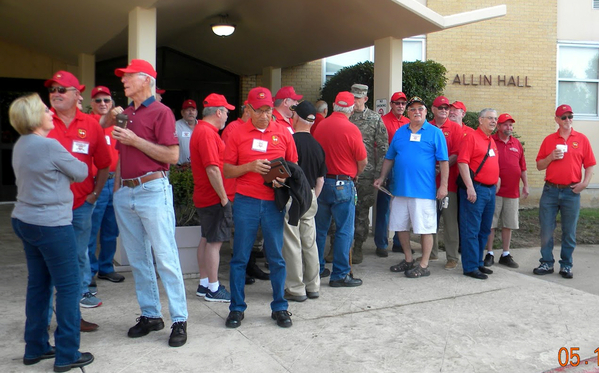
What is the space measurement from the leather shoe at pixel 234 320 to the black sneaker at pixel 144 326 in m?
0.55

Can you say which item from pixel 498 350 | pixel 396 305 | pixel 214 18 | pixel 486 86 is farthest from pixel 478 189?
pixel 486 86

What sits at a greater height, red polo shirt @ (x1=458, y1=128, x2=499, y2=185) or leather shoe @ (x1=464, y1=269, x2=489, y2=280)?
red polo shirt @ (x1=458, y1=128, x2=499, y2=185)

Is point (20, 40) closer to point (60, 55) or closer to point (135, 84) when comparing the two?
point (60, 55)

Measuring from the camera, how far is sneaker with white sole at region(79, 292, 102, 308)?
17.6ft

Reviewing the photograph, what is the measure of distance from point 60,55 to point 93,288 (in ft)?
24.9

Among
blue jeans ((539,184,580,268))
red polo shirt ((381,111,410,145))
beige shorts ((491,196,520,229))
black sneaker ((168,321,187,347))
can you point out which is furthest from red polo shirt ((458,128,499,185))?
black sneaker ((168,321,187,347))

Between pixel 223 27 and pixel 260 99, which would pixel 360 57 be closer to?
pixel 223 27

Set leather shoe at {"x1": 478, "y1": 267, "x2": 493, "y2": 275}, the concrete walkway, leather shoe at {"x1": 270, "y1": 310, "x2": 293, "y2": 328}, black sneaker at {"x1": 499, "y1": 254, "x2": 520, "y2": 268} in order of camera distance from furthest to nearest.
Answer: black sneaker at {"x1": 499, "y1": 254, "x2": 520, "y2": 268} → leather shoe at {"x1": 478, "y1": 267, "x2": 493, "y2": 275} → leather shoe at {"x1": 270, "y1": 310, "x2": 293, "y2": 328} → the concrete walkway

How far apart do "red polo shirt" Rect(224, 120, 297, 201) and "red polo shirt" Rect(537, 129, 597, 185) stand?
391 centimetres

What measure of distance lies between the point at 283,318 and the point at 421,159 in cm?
266

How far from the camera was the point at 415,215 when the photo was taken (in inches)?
263

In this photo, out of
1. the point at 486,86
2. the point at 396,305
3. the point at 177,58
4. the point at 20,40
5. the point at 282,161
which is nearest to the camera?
the point at 282,161

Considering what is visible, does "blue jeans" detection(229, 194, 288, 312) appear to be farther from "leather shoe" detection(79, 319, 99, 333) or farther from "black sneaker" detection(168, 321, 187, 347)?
"leather shoe" detection(79, 319, 99, 333)

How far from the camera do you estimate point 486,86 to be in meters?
13.6
